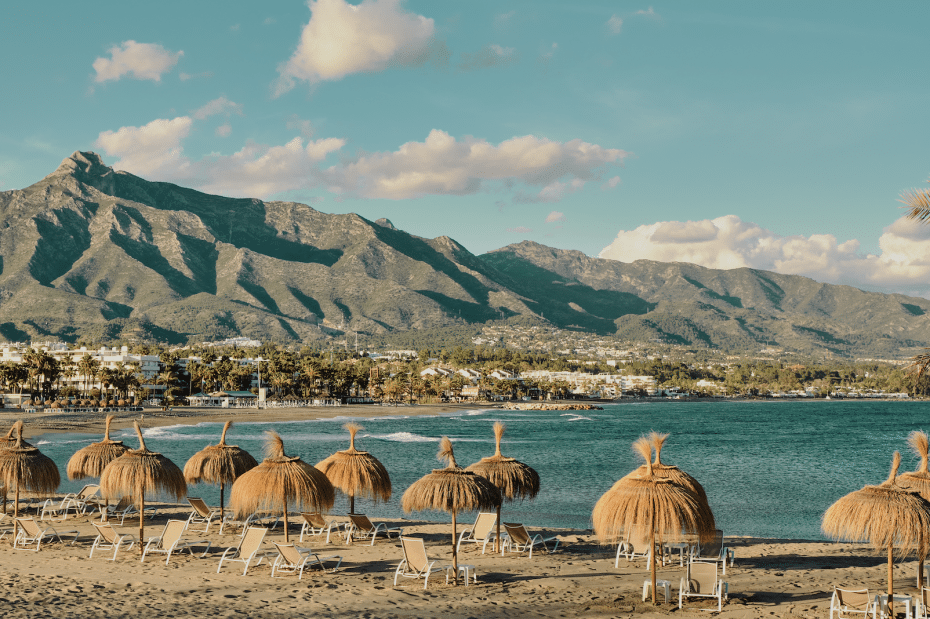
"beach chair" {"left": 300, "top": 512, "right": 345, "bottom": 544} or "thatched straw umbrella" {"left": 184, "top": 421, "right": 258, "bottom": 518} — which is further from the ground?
"thatched straw umbrella" {"left": 184, "top": 421, "right": 258, "bottom": 518}

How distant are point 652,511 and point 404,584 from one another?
4520 mm

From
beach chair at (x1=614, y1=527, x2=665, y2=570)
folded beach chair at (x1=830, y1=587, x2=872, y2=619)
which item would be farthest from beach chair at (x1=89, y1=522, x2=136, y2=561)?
folded beach chair at (x1=830, y1=587, x2=872, y2=619)

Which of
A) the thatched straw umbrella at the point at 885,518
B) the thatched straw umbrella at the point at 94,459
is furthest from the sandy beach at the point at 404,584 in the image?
the thatched straw umbrella at the point at 885,518

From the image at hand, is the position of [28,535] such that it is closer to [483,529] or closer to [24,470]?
[24,470]

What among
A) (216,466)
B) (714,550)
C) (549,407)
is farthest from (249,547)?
(549,407)

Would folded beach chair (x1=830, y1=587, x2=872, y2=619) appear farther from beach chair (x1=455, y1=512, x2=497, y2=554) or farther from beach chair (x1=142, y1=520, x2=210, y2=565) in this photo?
beach chair (x1=142, y1=520, x2=210, y2=565)

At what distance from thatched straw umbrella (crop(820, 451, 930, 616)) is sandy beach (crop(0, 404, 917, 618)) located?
202cm

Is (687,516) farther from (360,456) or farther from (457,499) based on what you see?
(360,456)

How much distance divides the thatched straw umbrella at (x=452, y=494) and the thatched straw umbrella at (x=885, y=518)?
5278mm

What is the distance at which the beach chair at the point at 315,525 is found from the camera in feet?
54.4

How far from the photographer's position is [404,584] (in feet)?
42.1

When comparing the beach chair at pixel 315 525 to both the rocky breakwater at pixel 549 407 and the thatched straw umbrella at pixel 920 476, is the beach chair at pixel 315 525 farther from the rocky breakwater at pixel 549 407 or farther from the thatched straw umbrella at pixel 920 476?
the rocky breakwater at pixel 549 407

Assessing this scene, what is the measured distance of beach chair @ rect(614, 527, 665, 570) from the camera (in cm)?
1095

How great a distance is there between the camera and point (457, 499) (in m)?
12.7
